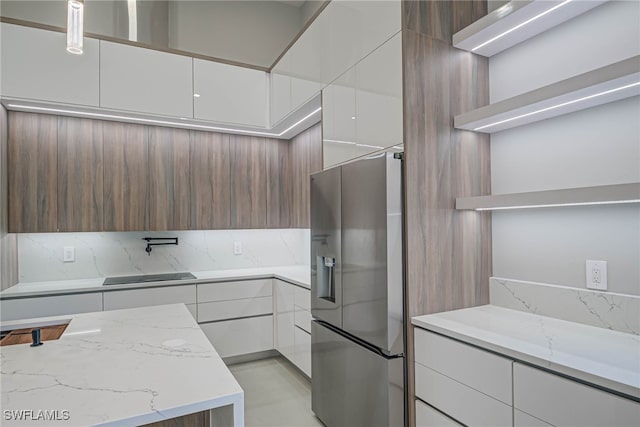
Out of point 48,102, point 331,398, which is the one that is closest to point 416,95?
point 331,398

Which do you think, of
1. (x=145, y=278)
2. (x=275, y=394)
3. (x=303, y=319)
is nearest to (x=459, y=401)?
(x=303, y=319)

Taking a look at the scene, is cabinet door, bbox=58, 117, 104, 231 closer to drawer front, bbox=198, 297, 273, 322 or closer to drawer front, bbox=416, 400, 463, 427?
drawer front, bbox=198, 297, 273, 322

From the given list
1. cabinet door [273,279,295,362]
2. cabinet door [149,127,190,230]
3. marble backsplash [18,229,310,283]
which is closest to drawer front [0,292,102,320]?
marble backsplash [18,229,310,283]

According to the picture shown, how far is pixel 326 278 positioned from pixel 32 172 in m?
2.56

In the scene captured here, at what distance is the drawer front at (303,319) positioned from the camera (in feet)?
9.65

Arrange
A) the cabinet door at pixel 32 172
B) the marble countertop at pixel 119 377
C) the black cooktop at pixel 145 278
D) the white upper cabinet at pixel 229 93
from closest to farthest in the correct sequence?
the marble countertop at pixel 119 377
the cabinet door at pixel 32 172
the black cooktop at pixel 145 278
the white upper cabinet at pixel 229 93

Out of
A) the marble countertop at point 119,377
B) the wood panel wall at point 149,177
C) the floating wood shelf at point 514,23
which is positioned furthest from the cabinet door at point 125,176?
the floating wood shelf at point 514,23

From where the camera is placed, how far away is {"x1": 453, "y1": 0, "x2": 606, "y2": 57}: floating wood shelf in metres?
1.72

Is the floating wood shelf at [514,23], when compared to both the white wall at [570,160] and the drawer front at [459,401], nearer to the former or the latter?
the white wall at [570,160]

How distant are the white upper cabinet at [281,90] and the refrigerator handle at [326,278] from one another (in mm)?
1493

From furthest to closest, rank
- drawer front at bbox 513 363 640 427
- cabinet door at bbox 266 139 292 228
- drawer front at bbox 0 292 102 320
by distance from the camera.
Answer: cabinet door at bbox 266 139 292 228 → drawer front at bbox 0 292 102 320 → drawer front at bbox 513 363 640 427

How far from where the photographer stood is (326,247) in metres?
2.41

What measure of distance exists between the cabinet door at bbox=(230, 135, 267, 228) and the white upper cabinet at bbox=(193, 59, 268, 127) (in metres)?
0.32

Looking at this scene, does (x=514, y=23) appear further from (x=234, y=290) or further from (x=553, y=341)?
(x=234, y=290)
